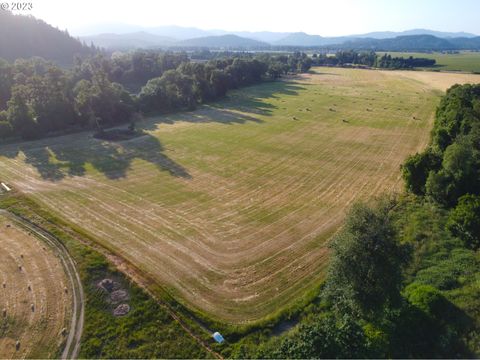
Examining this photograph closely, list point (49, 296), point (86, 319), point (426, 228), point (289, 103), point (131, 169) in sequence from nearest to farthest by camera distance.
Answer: point (86, 319), point (49, 296), point (426, 228), point (131, 169), point (289, 103)

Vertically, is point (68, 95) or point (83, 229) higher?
point (68, 95)

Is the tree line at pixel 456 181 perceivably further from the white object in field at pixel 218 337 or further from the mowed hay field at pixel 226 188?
the white object in field at pixel 218 337

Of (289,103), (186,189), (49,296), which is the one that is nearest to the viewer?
(49,296)

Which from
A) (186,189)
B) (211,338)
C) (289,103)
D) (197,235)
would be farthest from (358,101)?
(211,338)

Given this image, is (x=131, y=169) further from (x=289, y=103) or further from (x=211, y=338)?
(x=289, y=103)

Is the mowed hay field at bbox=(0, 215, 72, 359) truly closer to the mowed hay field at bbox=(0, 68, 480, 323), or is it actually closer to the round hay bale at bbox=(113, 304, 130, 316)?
the round hay bale at bbox=(113, 304, 130, 316)

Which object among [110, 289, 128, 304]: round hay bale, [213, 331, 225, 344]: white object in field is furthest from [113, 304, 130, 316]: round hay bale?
[213, 331, 225, 344]: white object in field

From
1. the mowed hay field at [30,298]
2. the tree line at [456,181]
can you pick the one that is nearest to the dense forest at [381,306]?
the tree line at [456,181]
